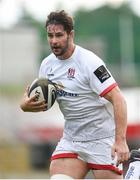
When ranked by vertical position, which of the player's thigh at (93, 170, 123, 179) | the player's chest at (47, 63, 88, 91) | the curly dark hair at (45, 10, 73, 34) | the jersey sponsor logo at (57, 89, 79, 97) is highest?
the curly dark hair at (45, 10, 73, 34)

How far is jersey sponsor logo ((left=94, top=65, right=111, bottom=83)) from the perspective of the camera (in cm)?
924

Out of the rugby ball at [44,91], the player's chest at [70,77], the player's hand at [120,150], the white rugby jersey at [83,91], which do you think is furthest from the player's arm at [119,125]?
the rugby ball at [44,91]

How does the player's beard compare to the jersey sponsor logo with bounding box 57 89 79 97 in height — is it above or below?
above

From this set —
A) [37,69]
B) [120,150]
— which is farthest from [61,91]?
[37,69]

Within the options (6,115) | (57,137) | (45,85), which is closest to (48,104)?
(45,85)

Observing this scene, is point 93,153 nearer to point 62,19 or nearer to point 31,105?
point 31,105

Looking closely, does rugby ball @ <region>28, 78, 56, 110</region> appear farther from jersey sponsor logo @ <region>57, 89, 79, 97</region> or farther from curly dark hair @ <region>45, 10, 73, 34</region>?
curly dark hair @ <region>45, 10, 73, 34</region>

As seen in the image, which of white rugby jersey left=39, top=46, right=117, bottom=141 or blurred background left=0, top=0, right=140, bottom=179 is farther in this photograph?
blurred background left=0, top=0, right=140, bottom=179

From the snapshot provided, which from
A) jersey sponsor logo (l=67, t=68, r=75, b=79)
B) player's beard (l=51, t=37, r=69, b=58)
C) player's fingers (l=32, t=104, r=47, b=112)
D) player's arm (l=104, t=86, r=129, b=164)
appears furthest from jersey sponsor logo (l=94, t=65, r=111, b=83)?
player's fingers (l=32, t=104, r=47, b=112)

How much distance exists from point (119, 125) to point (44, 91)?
866 millimetres

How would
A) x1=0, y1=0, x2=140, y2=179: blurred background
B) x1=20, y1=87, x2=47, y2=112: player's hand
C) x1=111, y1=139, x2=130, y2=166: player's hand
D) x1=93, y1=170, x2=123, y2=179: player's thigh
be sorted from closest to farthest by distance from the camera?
1. x1=111, y1=139, x2=130, y2=166: player's hand
2. x1=20, y1=87, x2=47, y2=112: player's hand
3. x1=93, y1=170, x2=123, y2=179: player's thigh
4. x1=0, y1=0, x2=140, y2=179: blurred background

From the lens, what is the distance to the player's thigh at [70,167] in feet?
31.0

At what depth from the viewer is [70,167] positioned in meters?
9.50

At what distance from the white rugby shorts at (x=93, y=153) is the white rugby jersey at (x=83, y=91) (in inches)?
2.4
